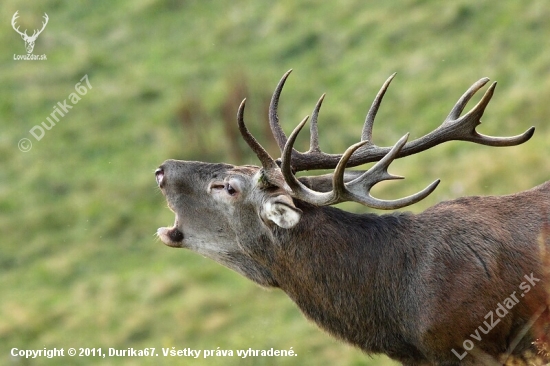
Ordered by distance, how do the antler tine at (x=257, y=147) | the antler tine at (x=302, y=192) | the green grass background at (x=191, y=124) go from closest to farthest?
1. the antler tine at (x=302, y=192)
2. the antler tine at (x=257, y=147)
3. the green grass background at (x=191, y=124)

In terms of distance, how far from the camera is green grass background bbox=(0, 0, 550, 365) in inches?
490

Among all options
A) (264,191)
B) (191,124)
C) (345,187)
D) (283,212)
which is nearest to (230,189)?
(264,191)

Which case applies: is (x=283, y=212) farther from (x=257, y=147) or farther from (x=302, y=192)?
(x=257, y=147)

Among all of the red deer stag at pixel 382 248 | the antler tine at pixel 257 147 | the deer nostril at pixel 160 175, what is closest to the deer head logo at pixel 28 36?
the deer nostril at pixel 160 175

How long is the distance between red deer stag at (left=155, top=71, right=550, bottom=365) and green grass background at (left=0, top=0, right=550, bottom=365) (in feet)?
11.7

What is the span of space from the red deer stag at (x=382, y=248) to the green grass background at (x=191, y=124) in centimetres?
358

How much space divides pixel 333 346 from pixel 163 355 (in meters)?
2.45

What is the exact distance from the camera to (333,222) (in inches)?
240

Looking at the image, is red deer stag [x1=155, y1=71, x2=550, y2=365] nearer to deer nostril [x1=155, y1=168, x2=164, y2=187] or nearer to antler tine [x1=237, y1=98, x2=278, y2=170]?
antler tine [x1=237, y1=98, x2=278, y2=170]

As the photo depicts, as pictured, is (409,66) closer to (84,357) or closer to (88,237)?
(88,237)
